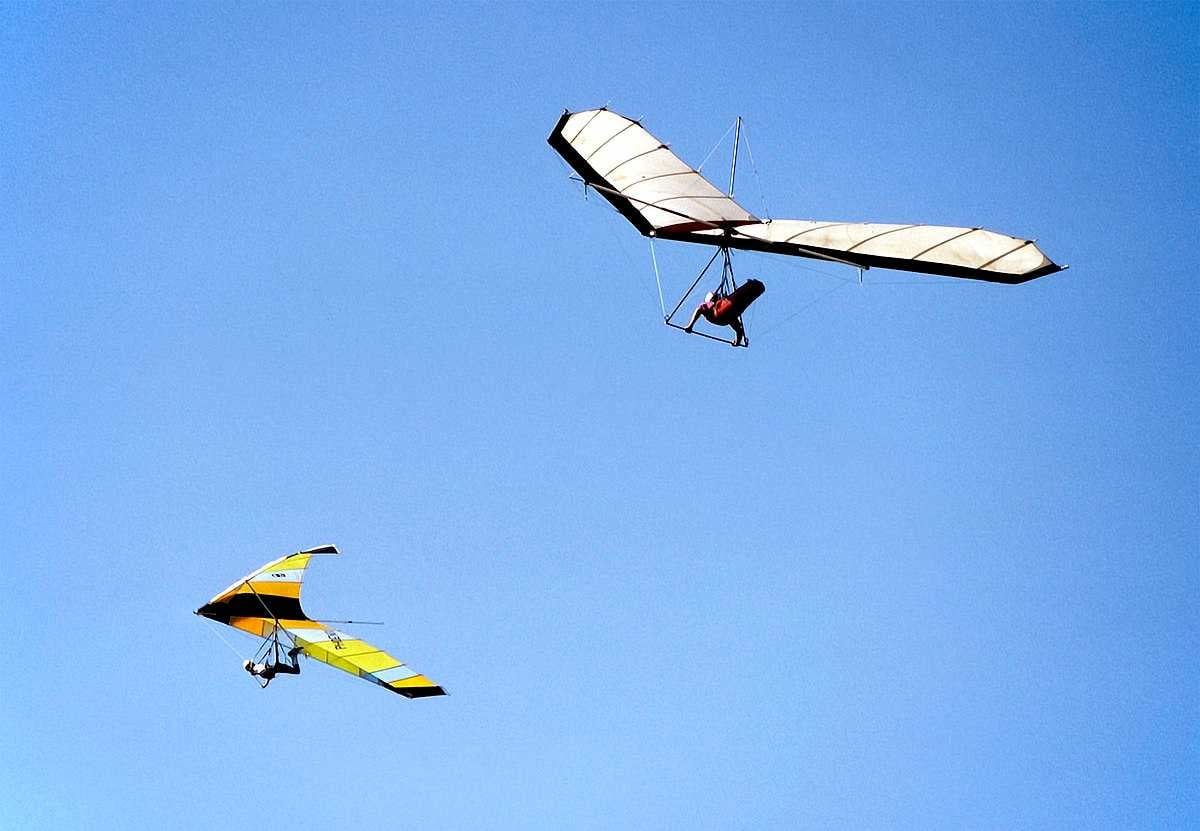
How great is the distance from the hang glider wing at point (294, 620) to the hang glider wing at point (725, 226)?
16525mm

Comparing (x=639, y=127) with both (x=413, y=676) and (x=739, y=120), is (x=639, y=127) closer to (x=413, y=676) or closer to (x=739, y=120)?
(x=739, y=120)

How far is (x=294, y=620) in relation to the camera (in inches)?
2217

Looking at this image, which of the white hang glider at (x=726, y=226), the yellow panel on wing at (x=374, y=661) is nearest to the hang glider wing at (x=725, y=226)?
the white hang glider at (x=726, y=226)

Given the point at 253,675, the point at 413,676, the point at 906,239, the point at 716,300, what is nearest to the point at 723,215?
the point at 716,300

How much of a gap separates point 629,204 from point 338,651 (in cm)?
1771

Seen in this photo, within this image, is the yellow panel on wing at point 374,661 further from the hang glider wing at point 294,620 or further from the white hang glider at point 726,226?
the white hang glider at point 726,226

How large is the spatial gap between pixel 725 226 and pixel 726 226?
0.05 meters

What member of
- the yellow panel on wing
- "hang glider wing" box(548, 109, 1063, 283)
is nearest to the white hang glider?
"hang glider wing" box(548, 109, 1063, 283)

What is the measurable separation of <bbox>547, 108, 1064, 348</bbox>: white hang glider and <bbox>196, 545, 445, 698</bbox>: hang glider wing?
1630 cm

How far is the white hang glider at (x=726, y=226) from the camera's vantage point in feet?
158

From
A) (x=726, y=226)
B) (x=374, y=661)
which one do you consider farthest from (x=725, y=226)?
(x=374, y=661)

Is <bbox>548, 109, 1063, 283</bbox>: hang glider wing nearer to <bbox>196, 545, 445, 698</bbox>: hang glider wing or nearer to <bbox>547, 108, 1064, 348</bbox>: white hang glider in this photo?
<bbox>547, 108, 1064, 348</bbox>: white hang glider

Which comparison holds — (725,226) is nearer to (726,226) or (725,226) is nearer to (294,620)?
(726,226)

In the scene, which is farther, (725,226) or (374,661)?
(374,661)
